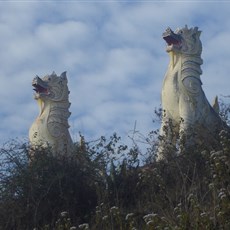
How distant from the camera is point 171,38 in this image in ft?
55.4

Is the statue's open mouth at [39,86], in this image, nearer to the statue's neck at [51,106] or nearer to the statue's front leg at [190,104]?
the statue's neck at [51,106]

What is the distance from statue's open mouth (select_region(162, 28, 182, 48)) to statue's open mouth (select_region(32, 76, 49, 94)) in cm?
326

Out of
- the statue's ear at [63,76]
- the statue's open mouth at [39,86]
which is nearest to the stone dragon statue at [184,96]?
the statue's ear at [63,76]

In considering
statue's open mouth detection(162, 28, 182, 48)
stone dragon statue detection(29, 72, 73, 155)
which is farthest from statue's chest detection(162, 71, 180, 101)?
stone dragon statue detection(29, 72, 73, 155)

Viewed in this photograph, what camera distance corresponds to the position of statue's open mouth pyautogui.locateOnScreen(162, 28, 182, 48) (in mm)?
16750

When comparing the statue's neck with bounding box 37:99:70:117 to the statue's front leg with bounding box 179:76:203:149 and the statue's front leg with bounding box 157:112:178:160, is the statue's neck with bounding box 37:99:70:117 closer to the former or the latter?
the statue's front leg with bounding box 179:76:203:149

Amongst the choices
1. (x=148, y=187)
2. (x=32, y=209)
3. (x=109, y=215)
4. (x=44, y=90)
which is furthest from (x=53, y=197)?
(x=44, y=90)

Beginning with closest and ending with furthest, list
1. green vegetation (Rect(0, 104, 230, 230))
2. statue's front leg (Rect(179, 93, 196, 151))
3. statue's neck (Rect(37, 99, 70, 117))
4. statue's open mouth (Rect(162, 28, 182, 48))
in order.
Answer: green vegetation (Rect(0, 104, 230, 230)) → statue's front leg (Rect(179, 93, 196, 151)) → statue's open mouth (Rect(162, 28, 182, 48)) → statue's neck (Rect(37, 99, 70, 117))

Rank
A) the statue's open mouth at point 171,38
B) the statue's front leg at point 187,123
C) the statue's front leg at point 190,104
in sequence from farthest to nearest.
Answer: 1. the statue's open mouth at point 171,38
2. the statue's front leg at point 190,104
3. the statue's front leg at point 187,123

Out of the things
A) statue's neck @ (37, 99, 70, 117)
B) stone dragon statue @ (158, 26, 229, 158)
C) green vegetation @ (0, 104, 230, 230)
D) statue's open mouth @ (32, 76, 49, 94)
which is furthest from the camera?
statue's neck @ (37, 99, 70, 117)

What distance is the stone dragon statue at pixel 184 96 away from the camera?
14.4m

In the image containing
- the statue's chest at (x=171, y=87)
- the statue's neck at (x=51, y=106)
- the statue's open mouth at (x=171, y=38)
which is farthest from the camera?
the statue's neck at (x=51, y=106)

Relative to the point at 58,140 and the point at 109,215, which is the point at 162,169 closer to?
the point at 109,215

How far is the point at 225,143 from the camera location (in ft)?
34.3
